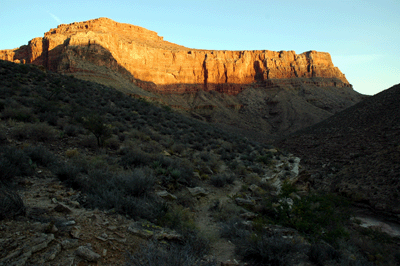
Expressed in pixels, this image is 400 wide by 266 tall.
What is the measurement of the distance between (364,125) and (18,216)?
25668 mm

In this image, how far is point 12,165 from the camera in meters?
4.41

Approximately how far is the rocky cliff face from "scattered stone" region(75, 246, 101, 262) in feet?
180

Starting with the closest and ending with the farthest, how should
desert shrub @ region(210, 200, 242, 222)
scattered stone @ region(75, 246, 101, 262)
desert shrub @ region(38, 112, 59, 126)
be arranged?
scattered stone @ region(75, 246, 101, 262) → desert shrub @ region(210, 200, 242, 222) → desert shrub @ region(38, 112, 59, 126)

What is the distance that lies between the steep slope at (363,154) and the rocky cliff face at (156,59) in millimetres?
49808

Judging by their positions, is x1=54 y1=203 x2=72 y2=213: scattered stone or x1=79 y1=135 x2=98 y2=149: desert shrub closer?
x1=54 y1=203 x2=72 y2=213: scattered stone

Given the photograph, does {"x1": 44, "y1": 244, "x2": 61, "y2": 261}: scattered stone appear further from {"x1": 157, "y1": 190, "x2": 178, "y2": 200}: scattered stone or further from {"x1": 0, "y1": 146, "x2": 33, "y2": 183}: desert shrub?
{"x1": 157, "y1": 190, "x2": 178, "y2": 200}: scattered stone

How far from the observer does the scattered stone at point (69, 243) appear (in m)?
2.68

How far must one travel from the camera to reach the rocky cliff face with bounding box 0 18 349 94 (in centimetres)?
5666

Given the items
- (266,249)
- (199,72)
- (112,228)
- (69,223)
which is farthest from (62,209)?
(199,72)

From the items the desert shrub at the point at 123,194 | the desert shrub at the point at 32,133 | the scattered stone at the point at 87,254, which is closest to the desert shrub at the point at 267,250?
the desert shrub at the point at 123,194

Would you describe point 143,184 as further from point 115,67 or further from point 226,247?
point 115,67

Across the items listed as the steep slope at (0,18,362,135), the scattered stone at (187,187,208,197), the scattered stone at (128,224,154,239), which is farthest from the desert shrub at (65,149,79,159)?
the steep slope at (0,18,362,135)

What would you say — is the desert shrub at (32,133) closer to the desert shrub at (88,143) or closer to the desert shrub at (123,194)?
the desert shrub at (88,143)

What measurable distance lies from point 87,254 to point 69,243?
314 millimetres
